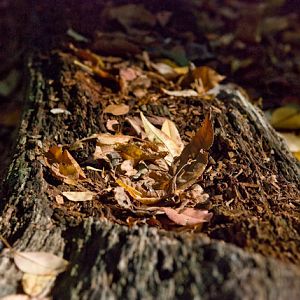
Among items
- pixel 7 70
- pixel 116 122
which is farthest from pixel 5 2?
pixel 116 122

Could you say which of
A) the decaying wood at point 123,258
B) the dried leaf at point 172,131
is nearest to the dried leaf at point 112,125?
the dried leaf at point 172,131

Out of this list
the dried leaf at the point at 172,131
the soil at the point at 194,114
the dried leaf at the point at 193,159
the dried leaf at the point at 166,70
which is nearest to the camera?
the soil at the point at 194,114

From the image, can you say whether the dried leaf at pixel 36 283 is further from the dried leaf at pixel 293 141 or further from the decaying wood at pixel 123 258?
the dried leaf at pixel 293 141

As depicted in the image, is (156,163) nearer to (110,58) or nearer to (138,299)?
(138,299)

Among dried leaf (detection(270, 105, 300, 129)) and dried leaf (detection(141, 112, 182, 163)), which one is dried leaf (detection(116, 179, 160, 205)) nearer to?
dried leaf (detection(141, 112, 182, 163))

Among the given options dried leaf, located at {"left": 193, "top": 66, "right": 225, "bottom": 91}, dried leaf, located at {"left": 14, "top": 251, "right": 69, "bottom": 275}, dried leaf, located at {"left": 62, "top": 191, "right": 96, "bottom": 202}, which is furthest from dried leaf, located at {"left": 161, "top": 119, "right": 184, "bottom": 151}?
dried leaf, located at {"left": 14, "top": 251, "right": 69, "bottom": 275}

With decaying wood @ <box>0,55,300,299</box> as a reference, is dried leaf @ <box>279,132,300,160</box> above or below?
below

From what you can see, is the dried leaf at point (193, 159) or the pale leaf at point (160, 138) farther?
the pale leaf at point (160, 138)
